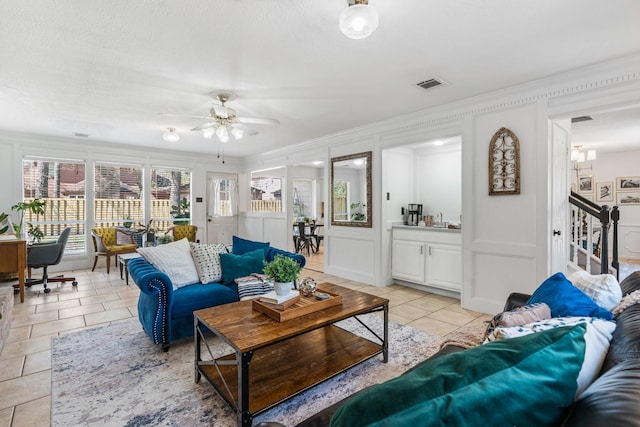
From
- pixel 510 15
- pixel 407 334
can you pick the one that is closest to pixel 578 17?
pixel 510 15

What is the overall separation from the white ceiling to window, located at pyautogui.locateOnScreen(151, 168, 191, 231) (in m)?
2.94

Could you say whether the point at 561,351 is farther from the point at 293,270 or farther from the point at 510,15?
the point at 510,15

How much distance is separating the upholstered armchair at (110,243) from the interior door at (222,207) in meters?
1.93

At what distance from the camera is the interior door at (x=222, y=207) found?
293 inches

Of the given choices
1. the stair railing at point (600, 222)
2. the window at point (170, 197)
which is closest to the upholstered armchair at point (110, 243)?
the window at point (170, 197)

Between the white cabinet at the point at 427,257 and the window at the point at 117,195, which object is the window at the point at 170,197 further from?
the white cabinet at the point at 427,257

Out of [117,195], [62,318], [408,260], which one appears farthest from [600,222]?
[117,195]

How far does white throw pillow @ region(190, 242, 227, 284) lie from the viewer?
308 cm

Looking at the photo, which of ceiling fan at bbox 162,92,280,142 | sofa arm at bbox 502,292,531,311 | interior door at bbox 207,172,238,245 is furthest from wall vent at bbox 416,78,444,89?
interior door at bbox 207,172,238,245

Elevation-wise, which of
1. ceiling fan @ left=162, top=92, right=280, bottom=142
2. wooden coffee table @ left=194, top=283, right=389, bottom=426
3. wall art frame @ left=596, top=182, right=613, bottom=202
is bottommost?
wooden coffee table @ left=194, top=283, right=389, bottom=426

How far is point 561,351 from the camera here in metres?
0.74

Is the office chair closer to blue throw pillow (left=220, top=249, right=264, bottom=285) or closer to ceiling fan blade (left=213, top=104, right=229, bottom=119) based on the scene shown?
blue throw pillow (left=220, top=249, right=264, bottom=285)

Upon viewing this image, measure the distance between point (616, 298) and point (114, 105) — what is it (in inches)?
191

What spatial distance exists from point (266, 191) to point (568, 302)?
695 centimetres
